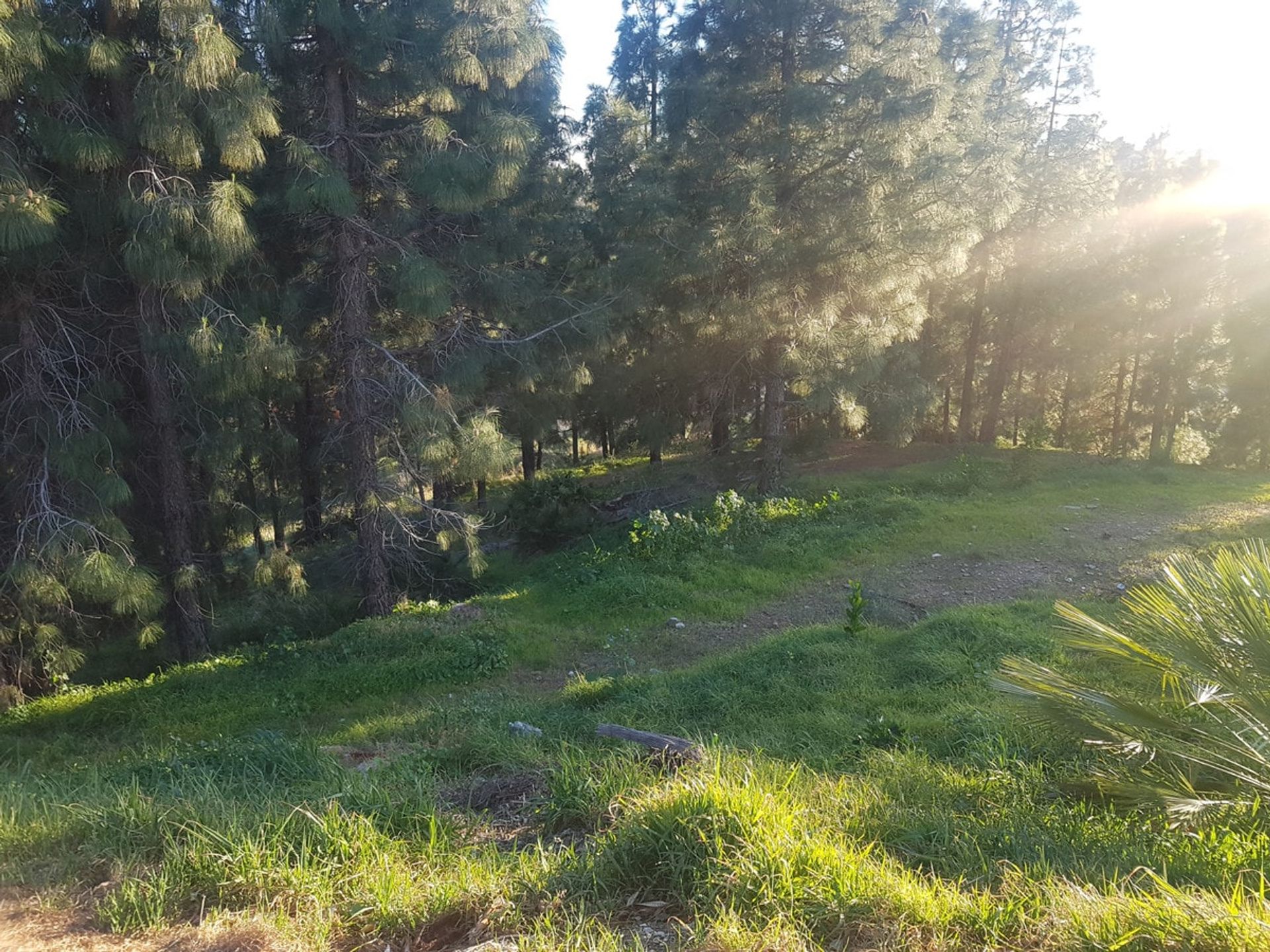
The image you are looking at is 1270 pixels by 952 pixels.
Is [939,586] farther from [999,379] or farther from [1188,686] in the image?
[999,379]

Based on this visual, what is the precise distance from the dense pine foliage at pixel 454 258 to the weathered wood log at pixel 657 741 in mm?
5871

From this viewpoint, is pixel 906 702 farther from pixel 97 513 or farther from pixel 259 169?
pixel 259 169

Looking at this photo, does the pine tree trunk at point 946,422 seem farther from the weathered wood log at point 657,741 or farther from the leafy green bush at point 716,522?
the weathered wood log at point 657,741

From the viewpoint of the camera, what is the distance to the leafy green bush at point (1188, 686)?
2.85 meters

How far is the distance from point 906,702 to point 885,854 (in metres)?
3.24

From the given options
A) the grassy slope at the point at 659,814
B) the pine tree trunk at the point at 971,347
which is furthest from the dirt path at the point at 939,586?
the pine tree trunk at the point at 971,347

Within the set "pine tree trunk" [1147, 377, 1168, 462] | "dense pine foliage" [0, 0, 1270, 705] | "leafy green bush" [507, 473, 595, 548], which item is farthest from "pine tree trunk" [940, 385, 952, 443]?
"leafy green bush" [507, 473, 595, 548]

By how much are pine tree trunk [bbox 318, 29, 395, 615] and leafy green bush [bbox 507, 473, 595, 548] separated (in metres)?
4.31

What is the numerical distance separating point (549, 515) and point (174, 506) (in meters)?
6.50

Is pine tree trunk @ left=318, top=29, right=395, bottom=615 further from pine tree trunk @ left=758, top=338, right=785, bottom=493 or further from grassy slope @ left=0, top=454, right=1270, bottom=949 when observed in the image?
pine tree trunk @ left=758, top=338, right=785, bottom=493

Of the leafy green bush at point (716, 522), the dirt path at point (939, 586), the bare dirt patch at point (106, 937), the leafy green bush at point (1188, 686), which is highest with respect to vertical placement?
the leafy green bush at point (1188, 686)

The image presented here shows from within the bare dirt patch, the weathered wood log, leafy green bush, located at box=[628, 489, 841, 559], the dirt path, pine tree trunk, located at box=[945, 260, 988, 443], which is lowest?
the dirt path

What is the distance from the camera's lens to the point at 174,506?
395 inches

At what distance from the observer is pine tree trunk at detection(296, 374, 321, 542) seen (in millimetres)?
15164
